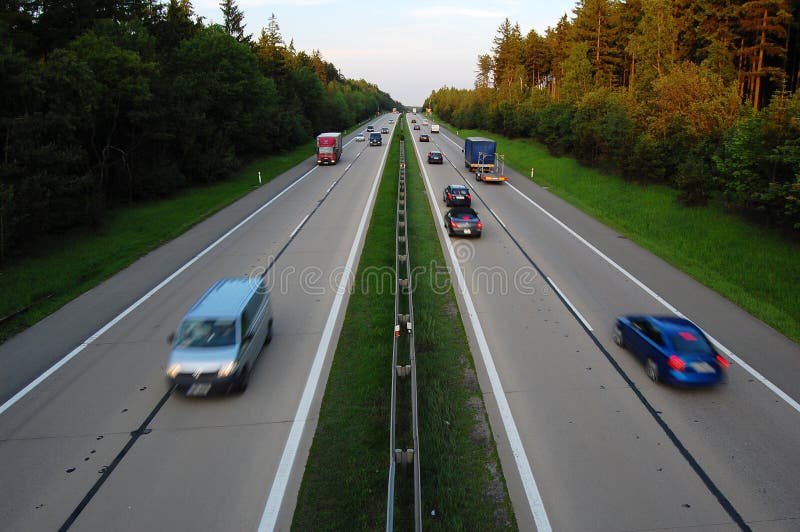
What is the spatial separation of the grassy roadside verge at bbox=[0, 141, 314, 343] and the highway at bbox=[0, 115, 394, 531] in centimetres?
85

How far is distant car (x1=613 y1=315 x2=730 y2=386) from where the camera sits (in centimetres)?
1033

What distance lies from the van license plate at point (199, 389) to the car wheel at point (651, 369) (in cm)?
926

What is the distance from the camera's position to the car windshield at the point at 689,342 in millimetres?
10602

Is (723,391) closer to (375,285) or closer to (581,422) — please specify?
(581,422)

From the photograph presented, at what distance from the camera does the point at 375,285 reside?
16641 mm

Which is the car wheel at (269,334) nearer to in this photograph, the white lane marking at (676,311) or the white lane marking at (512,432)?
the white lane marking at (512,432)

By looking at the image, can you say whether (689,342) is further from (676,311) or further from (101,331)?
(101,331)

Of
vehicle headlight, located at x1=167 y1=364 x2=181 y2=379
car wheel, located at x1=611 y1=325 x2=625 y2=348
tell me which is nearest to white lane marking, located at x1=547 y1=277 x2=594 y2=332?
car wheel, located at x1=611 y1=325 x2=625 y2=348

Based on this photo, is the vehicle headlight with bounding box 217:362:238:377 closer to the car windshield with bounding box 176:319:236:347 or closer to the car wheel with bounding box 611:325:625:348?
the car windshield with bounding box 176:319:236:347

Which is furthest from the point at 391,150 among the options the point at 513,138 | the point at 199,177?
the point at 199,177

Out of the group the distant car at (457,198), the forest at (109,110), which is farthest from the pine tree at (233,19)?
the distant car at (457,198)

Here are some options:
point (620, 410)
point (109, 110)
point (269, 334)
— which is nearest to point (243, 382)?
point (269, 334)

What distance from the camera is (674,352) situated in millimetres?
10531

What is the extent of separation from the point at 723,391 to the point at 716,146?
20259mm
